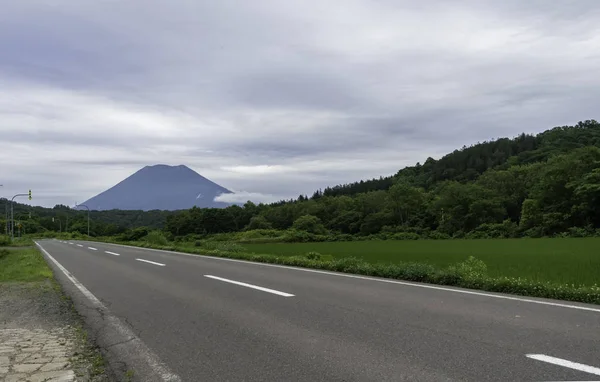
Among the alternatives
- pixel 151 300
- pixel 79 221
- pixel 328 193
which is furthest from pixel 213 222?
pixel 151 300

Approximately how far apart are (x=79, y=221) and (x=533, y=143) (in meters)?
129

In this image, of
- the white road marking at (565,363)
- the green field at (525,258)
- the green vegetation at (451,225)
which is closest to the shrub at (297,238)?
the green vegetation at (451,225)

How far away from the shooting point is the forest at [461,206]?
62.8m

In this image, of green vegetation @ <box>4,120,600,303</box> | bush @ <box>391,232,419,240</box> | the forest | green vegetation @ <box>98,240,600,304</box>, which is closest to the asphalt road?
green vegetation @ <box>98,240,600,304</box>

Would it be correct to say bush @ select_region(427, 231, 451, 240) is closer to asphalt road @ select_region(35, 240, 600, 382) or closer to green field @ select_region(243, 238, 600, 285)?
green field @ select_region(243, 238, 600, 285)

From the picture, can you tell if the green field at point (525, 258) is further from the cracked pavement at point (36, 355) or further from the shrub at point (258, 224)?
the shrub at point (258, 224)

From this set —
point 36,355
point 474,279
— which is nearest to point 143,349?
point 36,355

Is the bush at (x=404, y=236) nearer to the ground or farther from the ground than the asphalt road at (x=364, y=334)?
nearer to the ground

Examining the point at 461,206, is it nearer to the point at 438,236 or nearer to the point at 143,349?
the point at 438,236

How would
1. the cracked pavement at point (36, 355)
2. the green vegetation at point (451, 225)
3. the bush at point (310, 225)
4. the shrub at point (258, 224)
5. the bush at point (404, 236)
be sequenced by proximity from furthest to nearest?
the shrub at point (258, 224)
the bush at point (310, 225)
the bush at point (404, 236)
the green vegetation at point (451, 225)
the cracked pavement at point (36, 355)

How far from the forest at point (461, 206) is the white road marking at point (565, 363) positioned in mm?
54049

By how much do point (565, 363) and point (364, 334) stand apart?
2240 mm

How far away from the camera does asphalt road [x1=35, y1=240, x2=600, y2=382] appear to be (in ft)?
14.2

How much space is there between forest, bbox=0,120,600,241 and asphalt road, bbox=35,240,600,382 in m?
51.7
